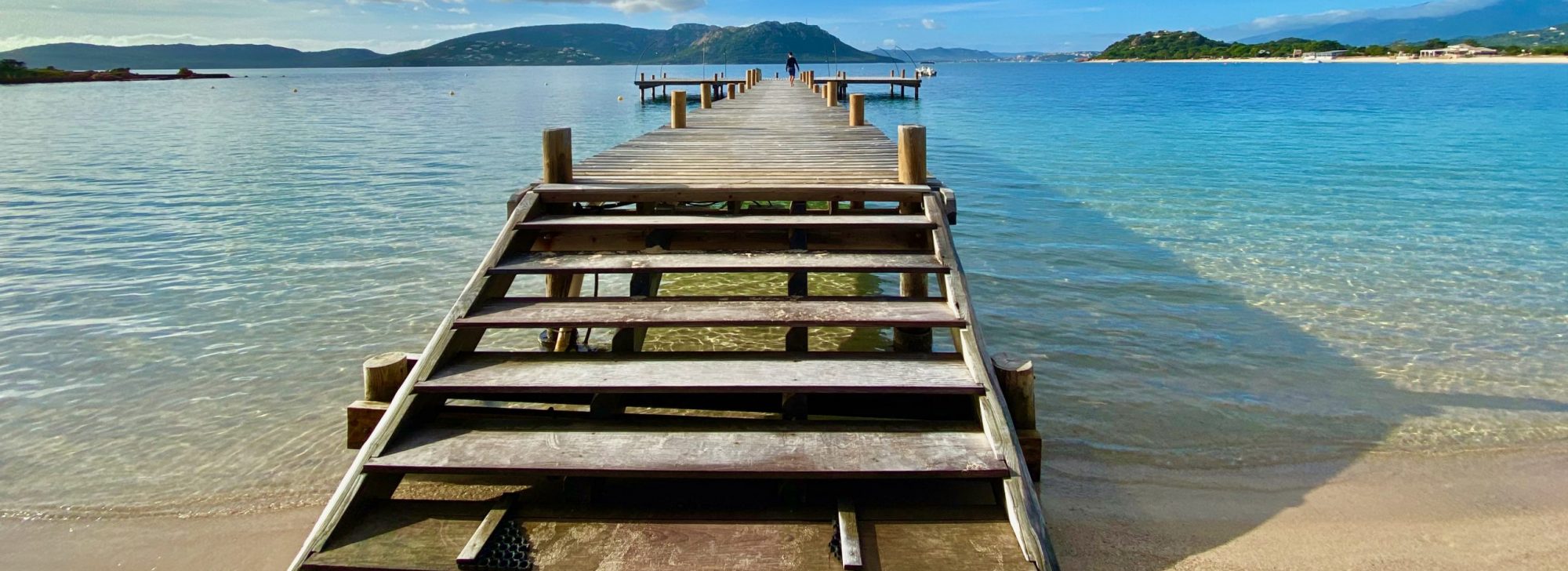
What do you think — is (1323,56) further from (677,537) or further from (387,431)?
(387,431)

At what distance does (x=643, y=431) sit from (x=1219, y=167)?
2051 cm

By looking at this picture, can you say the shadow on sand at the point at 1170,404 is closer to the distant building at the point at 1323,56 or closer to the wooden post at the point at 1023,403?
the wooden post at the point at 1023,403

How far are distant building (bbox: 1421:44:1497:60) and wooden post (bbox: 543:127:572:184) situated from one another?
200576mm

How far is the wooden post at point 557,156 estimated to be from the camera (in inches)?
249

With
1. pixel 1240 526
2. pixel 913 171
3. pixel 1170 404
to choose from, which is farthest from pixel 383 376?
pixel 1170 404

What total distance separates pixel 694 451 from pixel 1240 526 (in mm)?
2844

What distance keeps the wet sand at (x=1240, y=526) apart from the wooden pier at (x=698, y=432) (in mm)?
772

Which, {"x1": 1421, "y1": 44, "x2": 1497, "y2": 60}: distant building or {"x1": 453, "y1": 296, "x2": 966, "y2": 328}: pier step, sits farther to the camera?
{"x1": 1421, "y1": 44, "x2": 1497, "y2": 60}: distant building

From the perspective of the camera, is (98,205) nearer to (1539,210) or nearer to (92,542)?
(92,542)

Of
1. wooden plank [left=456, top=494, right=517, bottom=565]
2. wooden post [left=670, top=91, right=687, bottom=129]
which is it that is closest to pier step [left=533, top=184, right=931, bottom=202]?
wooden plank [left=456, top=494, right=517, bottom=565]

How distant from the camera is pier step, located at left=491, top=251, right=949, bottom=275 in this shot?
5098 mm

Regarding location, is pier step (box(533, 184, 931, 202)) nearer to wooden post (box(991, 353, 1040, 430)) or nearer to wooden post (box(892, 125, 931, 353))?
wooden post (box(892, 125, 931, 353))

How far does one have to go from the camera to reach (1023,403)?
13.8ft

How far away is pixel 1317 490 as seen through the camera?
196 inches
